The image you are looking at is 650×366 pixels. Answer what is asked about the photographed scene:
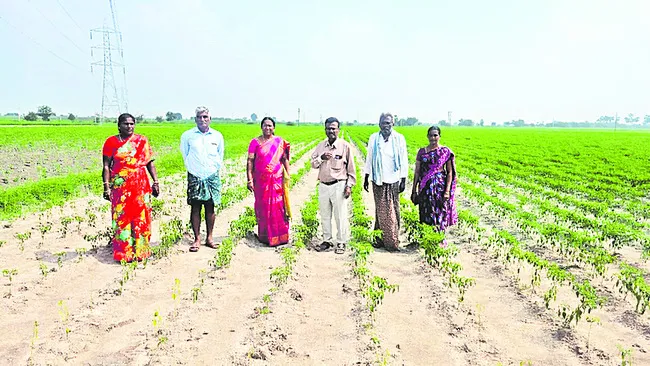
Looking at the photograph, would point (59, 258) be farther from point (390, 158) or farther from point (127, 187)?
point (390, 158)

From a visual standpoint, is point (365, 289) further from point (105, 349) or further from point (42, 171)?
point (42, 171)

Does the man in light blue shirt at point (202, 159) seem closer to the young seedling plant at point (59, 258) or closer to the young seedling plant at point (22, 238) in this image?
the young seedling plant at point (59, 258)

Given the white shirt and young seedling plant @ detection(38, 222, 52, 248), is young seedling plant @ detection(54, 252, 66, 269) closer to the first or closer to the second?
young seedling plant @ detection(38, 222, 52, 248)

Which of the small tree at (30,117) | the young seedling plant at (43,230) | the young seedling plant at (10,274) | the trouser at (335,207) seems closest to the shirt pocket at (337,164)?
the trouser at (335,207)

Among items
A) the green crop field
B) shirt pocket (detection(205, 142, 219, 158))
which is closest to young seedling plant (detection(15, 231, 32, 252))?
the green crop field

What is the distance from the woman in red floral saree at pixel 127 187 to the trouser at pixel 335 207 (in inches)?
91.4

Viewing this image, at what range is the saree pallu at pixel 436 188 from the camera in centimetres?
646

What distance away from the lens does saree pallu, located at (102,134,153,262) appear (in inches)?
220

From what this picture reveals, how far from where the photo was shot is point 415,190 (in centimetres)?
673

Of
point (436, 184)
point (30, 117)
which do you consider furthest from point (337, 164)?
point (30, 117)

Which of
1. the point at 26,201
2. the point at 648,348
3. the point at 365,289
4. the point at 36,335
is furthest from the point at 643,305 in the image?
the point at 26,201

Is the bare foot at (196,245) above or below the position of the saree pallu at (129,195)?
below

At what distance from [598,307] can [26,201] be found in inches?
406

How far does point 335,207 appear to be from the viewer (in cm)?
646
